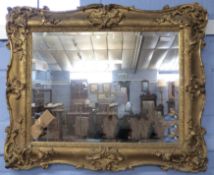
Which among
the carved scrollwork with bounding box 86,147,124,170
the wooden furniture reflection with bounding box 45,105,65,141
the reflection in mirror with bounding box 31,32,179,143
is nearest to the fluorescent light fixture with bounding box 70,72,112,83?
the reflection in mirror with bounding box 31,32,179,143

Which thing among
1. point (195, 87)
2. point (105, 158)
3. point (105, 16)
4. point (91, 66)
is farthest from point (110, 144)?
point (105, 16)

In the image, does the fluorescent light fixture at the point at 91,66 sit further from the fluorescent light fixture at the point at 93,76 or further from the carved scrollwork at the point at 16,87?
the carved scrollwork at the point at 16,87

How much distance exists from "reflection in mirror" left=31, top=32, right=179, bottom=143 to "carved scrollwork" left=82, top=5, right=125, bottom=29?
0.05 meters

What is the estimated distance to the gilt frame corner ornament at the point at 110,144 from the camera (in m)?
1.63

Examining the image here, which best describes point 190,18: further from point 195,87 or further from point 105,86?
point 105,86

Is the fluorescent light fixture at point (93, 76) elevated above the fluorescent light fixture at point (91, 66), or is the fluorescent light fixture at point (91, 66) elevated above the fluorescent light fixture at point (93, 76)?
the fluorescent light fixture at point (91, 66)

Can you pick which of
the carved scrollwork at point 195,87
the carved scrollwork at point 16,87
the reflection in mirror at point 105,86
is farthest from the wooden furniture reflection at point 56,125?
the carved scrollwork at point 195,87

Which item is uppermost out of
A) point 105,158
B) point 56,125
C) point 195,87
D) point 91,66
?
point 91,66

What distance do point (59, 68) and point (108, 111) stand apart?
35cm

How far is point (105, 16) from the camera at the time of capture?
1647mm

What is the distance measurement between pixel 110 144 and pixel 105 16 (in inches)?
26.1

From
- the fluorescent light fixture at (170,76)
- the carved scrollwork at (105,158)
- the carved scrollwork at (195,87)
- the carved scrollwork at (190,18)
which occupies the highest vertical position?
the carved scrollwork at (190,18)

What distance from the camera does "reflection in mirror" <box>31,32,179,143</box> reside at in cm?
166

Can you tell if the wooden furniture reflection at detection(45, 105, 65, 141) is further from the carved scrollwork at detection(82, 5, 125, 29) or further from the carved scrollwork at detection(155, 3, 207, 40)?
the carved scrollwork at detection(155, 3, 207, 40)
